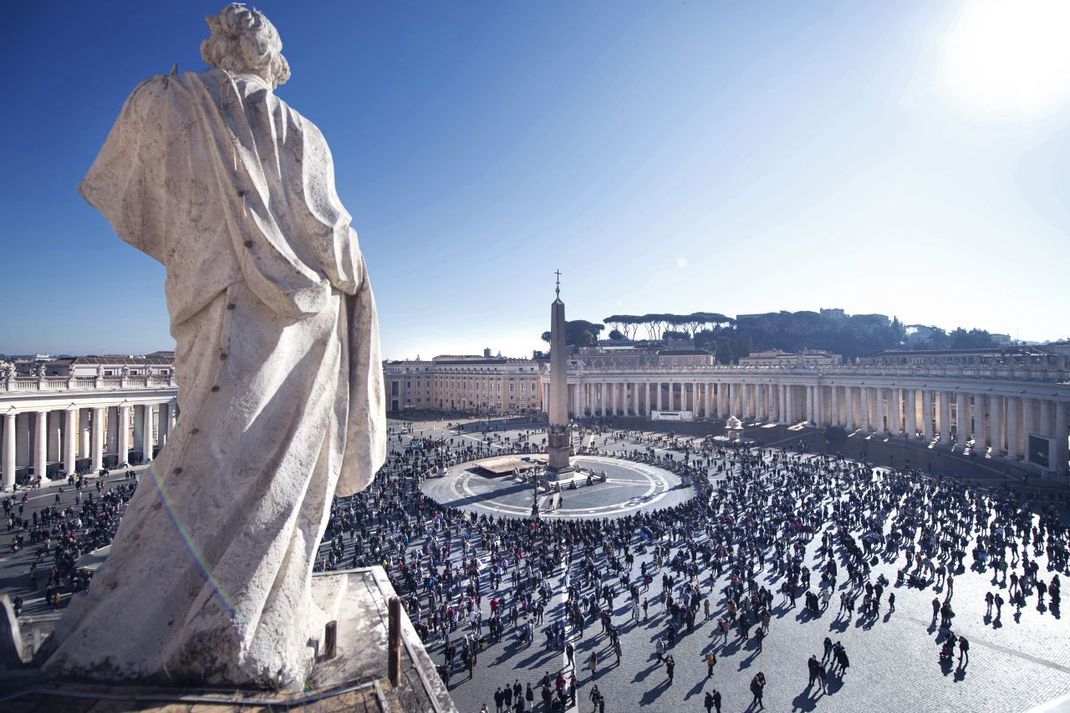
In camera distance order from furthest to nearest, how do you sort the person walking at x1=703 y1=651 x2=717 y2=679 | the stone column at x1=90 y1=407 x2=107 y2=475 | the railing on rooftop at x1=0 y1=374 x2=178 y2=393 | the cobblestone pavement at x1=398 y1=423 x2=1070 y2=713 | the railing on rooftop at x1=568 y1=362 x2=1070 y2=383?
the stone column at x1=90 y1=407 x2=107 y2=475 → the railing on rooftop at x1=568 y1=362 x2=1070 y2=383 → the railing on rooftop at x1=0 y1=374 x2=178 y2=393 → the person walking at x1=703 y1=651 x2=717 y2=679 → the cobblestone pavement at x1=398 y1=423 x2=1070 y2=713

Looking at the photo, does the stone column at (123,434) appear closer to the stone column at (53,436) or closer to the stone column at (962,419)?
the stone column at (53,436)

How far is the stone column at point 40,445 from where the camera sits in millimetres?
30750

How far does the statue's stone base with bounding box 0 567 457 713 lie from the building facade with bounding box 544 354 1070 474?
3829 centimetres

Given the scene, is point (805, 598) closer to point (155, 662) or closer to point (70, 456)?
point (155, 662)

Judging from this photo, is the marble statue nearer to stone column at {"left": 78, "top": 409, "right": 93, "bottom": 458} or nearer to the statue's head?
the statue's head

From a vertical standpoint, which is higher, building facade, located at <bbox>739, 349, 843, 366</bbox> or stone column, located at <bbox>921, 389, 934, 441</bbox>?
building facade, located at <bbox>739, 349, 843, 366</bbox>

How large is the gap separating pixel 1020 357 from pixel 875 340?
44399 mm

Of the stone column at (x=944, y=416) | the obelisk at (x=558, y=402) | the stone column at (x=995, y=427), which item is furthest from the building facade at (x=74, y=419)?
the stone column at (x=995, y=427)

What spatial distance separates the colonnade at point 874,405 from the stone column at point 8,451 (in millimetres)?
52209

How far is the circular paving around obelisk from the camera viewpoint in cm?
2661

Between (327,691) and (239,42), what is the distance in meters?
5.11

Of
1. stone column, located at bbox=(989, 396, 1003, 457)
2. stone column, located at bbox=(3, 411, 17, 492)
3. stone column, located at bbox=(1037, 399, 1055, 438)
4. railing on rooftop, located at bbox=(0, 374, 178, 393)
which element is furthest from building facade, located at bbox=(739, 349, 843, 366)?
stone column, located at bbox=(3, 411, 17, 492)

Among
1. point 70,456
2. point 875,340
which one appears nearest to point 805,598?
point 70,456

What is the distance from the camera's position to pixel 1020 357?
50.0m
